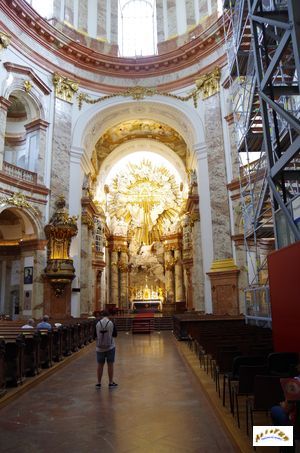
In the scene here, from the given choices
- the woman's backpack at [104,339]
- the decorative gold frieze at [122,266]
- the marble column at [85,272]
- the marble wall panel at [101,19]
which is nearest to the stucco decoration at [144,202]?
the decorative gold frieze at [122,266]

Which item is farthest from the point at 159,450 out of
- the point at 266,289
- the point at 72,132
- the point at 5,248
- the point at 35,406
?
the point at 72,132

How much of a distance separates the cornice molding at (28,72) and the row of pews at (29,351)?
1181 cm

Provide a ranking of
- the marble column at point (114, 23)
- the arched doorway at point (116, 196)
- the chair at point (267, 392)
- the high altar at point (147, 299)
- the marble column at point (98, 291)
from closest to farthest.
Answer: the chair at point (267, 392) < the arched doorway at point (116, 196) < the marble column at point (114, 23) < the marble column at point (98, 291) < the high altar at point (147, 299)

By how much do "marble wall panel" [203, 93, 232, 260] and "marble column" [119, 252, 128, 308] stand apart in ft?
37.4

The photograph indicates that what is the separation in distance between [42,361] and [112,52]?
19018 millimetres

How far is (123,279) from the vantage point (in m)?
27.3

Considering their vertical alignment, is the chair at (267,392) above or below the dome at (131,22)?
below

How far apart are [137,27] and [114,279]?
16811mm

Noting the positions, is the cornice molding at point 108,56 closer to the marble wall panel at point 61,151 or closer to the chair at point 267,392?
the marble wall panel at point 61,151

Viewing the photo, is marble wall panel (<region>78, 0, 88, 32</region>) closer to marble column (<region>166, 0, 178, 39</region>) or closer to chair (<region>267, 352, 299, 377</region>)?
marble column (<region>166, 0, 178, 39</region>)

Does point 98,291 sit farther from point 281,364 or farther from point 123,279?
point 281,364

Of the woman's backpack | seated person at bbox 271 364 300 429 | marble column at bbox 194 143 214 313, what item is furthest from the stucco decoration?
seated person at bbox 271 364 300 429

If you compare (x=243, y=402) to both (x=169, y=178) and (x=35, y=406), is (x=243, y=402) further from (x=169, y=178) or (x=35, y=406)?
(x=169, y=178)

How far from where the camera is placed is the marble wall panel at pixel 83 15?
20.7 meters
